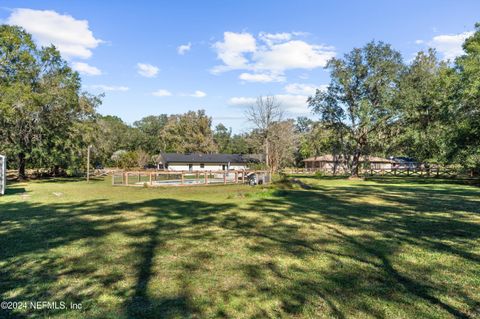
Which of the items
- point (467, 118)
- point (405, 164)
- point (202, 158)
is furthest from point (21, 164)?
point (405, 164)

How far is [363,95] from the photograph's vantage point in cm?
3222

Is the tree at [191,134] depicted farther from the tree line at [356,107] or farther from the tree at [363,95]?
the tree at [363,95]

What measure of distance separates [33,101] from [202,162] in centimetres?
2996

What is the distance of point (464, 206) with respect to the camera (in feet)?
38.9

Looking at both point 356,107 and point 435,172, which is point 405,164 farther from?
point 356,107

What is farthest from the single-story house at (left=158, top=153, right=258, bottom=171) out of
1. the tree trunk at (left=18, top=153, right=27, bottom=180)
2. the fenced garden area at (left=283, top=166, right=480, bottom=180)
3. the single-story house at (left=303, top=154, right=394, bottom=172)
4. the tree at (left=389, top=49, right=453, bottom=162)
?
the tree at (left=389, top=49, right=453, bottom=162)

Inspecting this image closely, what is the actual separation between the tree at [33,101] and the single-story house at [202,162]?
21235 millimetres

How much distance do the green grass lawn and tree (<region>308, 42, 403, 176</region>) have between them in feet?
74.9

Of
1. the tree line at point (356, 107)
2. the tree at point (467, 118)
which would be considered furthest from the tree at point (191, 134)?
the tree at point (467, 118)

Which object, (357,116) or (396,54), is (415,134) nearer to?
(357,116)

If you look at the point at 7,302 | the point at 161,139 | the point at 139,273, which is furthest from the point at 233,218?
the point at 161,139

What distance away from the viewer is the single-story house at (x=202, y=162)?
5153 centimetres

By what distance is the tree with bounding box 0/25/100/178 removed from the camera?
83.9ft

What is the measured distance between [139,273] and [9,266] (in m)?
2.11
